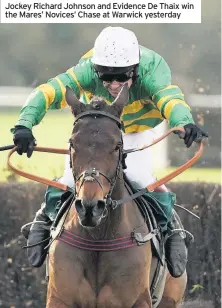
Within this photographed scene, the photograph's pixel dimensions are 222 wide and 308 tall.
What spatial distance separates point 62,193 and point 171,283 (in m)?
1.14

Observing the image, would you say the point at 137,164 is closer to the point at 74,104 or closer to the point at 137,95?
the point at 137,95

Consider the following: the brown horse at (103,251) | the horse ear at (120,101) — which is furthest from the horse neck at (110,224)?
the horse ear at (120,101)

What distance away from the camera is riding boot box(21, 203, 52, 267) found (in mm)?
7165

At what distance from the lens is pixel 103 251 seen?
253 inches

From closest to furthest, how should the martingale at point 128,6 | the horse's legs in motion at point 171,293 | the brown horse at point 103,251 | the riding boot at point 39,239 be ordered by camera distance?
the brown horse at point 103,251 → the riding boot at point 39,239 → the horse's legs in motion at point 171,293 → the martingale at point 128,6

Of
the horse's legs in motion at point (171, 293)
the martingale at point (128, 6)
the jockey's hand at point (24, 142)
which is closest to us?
the jockey's hand at point (24, 142)

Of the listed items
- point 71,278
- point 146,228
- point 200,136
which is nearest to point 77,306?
point 71,278

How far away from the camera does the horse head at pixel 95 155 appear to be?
231 inches

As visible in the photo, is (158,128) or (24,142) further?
(158,128)

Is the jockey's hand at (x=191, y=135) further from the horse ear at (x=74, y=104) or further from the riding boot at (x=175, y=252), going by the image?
the riding boot at (x=175, y=252)

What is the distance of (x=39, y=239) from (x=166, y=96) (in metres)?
1.19

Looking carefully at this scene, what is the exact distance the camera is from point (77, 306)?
6438 millimetres

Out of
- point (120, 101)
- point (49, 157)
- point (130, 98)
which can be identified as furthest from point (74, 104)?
point (49, 157)

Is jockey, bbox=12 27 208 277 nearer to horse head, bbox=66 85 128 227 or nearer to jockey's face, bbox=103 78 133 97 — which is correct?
jockey's face, bbox=103 78 133 97
